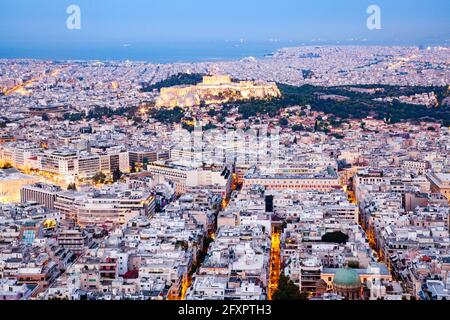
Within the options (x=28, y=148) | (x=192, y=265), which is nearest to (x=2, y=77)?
(x=28, y=148)

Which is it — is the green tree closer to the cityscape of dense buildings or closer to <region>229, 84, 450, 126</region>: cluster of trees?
the cityscape of dense buildings

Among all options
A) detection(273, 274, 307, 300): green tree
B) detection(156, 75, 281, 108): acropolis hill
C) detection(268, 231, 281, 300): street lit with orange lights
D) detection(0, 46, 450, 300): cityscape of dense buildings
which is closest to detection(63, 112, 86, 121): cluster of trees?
detection(0, 46, 450, 300): cityscape of dense buildings

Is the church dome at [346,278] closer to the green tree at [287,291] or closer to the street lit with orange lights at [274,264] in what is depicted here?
the green tree at [287,291]
